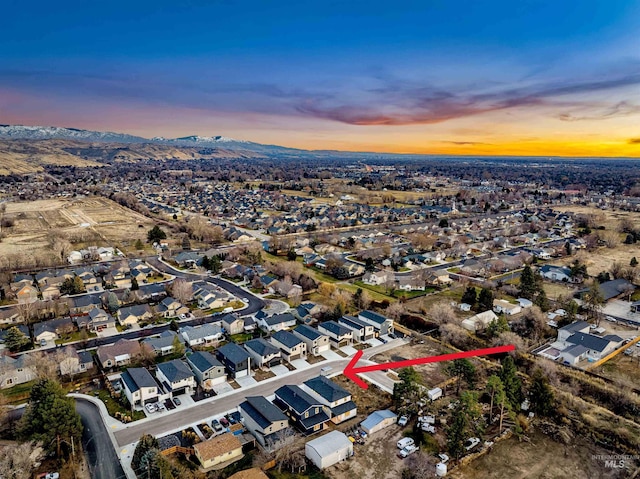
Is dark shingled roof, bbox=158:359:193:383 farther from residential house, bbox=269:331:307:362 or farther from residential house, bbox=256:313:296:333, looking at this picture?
residential house, bbox=256:313:296:333

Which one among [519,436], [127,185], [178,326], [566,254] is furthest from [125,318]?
[127,185]

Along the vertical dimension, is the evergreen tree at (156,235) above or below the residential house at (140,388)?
above

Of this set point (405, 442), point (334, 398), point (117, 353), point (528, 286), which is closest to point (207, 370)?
point (117, 353)

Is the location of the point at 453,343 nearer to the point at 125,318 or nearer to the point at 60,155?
the point at 125,318

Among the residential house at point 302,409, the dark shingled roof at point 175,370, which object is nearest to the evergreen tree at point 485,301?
the residential house at point 302,409

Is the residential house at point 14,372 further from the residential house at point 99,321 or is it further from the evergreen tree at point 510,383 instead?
the evergreen tree at point 510,383

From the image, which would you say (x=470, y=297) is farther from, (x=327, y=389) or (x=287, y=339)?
(x=327, y=389)
